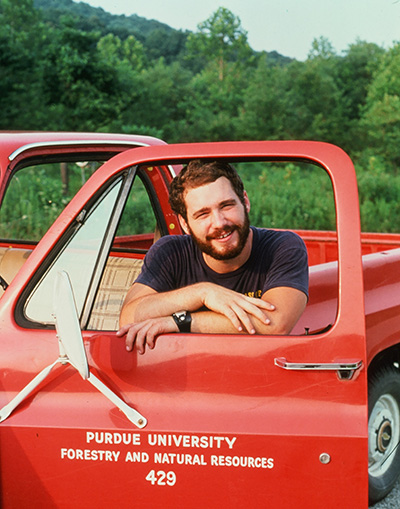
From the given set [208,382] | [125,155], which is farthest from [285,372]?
[125,155]

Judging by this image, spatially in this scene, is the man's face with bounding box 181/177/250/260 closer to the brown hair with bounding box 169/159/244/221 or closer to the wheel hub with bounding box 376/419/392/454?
the brown hair with bounding box 169/159/244/221

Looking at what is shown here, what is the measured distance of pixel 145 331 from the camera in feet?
7.57

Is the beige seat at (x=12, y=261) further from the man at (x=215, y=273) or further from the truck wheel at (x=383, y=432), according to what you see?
the truck wheel at (x=383, y=432)

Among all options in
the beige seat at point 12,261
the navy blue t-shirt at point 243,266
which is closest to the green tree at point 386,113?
the beige seat at point 12,261

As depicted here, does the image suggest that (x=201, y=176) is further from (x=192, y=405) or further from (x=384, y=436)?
(x=384, y=436)

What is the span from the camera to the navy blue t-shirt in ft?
8.47

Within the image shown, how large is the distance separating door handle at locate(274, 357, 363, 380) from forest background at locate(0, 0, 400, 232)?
17220 mm

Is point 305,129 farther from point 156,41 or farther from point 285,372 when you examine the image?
point 285,372

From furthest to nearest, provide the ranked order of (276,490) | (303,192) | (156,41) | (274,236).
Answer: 1. (156,41)
2. (303,192)
3. (274,236)
4. (276,490)

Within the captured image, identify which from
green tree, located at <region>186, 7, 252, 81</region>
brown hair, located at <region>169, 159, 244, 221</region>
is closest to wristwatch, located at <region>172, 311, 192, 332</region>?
brown hair, located at <region>169, 159, 244, 221</region>

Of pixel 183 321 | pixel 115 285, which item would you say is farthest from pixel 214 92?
pixel 183 321

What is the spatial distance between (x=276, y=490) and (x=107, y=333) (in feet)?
2.31

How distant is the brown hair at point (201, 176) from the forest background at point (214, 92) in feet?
55.4

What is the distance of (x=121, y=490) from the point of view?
2.29m
